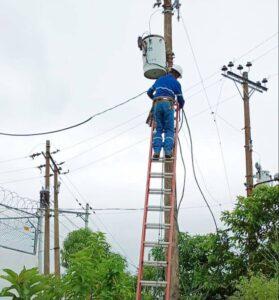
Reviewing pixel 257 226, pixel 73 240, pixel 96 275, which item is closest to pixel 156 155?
pixel 96 275

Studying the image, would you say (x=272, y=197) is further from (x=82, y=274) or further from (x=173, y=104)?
(x=82, y=274)

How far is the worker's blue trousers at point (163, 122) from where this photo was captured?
25.5ft

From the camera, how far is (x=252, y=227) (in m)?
10.3

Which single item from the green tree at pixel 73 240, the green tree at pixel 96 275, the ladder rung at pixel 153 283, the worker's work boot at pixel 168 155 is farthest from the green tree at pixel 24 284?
the green tree at pixel 73 240

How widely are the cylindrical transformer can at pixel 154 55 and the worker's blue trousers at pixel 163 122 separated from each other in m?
0.54

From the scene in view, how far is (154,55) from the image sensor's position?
26.5ft

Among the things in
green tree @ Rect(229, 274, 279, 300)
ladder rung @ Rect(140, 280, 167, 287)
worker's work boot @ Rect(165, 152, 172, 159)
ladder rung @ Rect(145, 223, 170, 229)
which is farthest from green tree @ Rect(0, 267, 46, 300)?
green tree @ Rect(229, 274, 279, 300)

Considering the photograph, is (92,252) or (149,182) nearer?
(149,182)

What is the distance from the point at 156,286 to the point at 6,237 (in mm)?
11644

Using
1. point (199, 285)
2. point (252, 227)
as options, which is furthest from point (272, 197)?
point (199, 285)

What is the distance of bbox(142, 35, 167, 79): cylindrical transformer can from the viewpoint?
8.06 m

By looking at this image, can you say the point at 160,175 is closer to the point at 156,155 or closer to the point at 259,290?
the point at 156,155

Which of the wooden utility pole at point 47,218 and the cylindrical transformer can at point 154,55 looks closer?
the cylindrical transformer can at point 154,55

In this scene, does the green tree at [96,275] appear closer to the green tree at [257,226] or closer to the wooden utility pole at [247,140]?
the green tree at [257,226]
